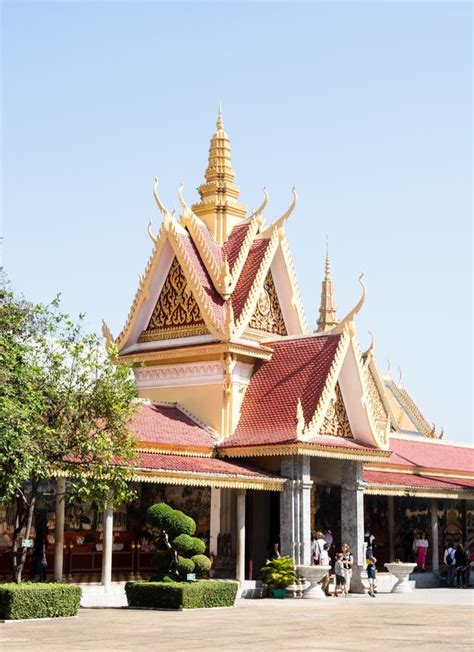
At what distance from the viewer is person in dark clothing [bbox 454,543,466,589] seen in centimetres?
3169

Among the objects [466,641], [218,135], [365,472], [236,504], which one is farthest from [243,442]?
[466,641]

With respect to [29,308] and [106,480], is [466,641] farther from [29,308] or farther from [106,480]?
[29,308]

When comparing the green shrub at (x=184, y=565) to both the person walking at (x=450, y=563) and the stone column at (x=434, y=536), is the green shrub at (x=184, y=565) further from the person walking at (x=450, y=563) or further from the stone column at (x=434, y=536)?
the stone column at (x=434, y=536)

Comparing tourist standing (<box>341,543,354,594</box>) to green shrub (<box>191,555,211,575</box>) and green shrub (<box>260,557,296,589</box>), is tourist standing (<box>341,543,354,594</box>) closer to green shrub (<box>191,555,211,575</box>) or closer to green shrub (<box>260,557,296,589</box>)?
green shrub (<box>260,557,296,589</box>)

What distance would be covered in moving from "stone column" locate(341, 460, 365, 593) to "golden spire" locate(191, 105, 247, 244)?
6.91m

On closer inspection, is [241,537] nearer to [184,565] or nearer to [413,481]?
[184,565]

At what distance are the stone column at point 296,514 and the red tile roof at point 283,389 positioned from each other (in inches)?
36.7

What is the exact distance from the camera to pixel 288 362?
92.9 ft

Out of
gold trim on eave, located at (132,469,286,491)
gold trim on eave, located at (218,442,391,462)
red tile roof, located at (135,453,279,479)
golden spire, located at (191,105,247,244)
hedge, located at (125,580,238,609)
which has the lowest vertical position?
hedge, located at (125,580,238,609)

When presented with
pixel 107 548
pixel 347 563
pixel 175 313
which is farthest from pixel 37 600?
pixel 175 313

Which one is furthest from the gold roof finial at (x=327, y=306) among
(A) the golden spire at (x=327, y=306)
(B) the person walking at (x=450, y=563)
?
(B) the person walking at (x=450, y=563)

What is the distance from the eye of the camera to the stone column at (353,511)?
92.4 feet

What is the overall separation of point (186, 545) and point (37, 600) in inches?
133

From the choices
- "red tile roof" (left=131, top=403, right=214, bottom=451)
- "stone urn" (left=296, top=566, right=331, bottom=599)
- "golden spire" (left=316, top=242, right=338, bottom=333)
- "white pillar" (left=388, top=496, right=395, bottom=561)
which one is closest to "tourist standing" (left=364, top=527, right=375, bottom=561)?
"white pillar" (left=388, top=496, right=395, bottom=561)
